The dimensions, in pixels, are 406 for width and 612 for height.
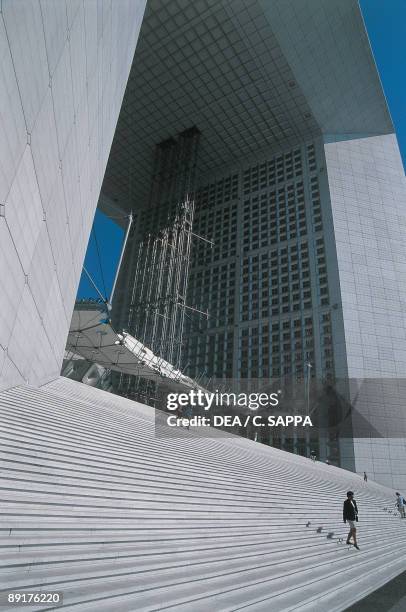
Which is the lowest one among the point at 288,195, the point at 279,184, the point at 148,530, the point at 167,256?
the point at 148,530

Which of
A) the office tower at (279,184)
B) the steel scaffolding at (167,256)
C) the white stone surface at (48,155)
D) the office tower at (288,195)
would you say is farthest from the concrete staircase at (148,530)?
the steel scaffolding at (167,256)

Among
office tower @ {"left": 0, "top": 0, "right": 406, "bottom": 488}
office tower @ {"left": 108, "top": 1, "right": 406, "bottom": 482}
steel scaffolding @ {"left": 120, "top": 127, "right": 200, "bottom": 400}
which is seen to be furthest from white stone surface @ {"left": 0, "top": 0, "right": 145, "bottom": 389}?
steel scaffolding @ {"left": 120, "top": 127, "right": 200, "bottom": 400}

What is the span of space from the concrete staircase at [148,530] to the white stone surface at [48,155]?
2.06m

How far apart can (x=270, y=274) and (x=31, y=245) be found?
3514 centimetres

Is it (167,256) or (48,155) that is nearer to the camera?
(48,155)

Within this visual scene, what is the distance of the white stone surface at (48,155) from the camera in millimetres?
6773

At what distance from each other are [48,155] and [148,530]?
7.52 meters

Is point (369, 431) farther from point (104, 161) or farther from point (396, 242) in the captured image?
point (104, 161)

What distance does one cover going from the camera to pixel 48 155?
905 cm

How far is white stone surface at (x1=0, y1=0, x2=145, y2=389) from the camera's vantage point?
267 inches

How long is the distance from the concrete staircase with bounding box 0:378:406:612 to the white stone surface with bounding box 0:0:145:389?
2.06 m

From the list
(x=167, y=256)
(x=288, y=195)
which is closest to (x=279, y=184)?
(x=288, y=195)

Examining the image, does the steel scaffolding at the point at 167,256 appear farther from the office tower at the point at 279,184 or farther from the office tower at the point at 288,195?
the office tower at the point at 288,195

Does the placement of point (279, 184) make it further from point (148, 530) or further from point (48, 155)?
point (148, 530)
